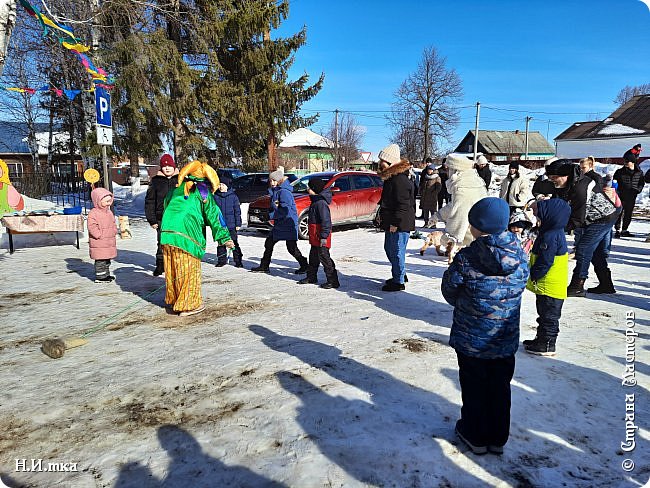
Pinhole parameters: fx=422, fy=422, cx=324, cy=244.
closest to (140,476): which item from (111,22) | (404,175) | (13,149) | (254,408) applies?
(254,408)

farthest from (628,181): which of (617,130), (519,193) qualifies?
(617,130)

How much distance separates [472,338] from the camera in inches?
100

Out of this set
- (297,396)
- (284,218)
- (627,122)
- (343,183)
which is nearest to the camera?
(297,396)

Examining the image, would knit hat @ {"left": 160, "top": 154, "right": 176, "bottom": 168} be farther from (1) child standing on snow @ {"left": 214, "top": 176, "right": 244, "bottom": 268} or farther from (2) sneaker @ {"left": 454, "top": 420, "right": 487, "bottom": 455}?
(2) sneaker @ {"left": 454, "top": 420, "right": 487, "bottom": 455}

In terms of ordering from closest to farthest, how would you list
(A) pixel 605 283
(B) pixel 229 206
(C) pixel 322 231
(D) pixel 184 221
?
(D) pixel 184 221 < (A) pixel 605 283 < (C) pixel 322 231 < (B) pixel 229 206

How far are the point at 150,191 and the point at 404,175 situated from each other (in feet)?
13.5

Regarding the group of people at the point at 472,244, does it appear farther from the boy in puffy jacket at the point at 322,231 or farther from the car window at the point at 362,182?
the car window at the point at 362,182

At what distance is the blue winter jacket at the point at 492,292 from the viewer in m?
2.48

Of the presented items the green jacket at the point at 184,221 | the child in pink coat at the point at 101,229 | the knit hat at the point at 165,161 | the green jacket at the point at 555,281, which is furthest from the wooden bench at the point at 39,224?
the green jacket at the point at 555,281

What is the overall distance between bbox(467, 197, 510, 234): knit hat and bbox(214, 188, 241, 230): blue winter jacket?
20.7 feet

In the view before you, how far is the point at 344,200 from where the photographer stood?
12.0m

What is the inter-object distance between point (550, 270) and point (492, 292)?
5.86 ft

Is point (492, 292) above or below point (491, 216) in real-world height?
below

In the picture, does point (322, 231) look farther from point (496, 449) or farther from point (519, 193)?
point (519, 193)
